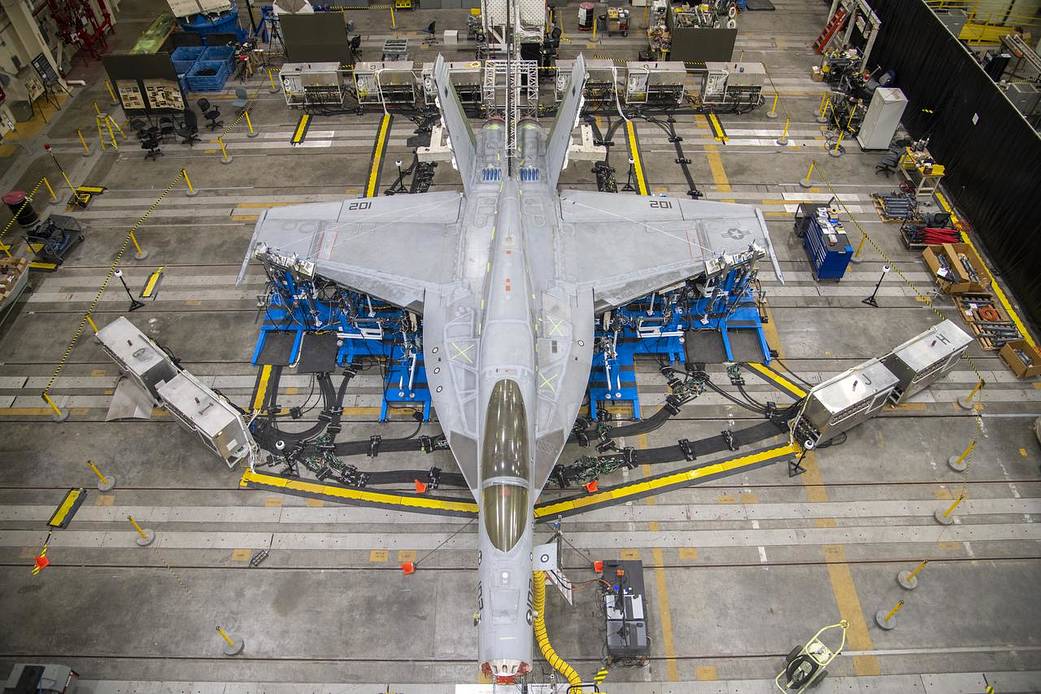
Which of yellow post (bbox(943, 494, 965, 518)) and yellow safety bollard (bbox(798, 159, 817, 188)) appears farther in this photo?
yellow safety bollard (bbox(798, 159, 817, 188))

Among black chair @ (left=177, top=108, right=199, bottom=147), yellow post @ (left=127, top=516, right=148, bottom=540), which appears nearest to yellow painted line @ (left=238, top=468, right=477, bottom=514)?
yellow post @ (left=127, top=516, right=148, bottom=540)

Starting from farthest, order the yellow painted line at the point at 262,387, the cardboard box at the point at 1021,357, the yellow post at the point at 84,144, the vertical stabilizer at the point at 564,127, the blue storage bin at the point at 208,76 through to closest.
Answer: the blue storage bin at the point at 208,76, the yellow post at the point at 84,144, the vertical stabilizer at the point at 564,127, the cardboard box at the point at 1021,357, the yellow painted line at the point at 262,387

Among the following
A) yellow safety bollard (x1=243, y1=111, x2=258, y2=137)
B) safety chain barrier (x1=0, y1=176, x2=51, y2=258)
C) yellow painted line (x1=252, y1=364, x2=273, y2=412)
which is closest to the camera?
yellow painted line (x1=252, y1=364, x2=273, y2=412)

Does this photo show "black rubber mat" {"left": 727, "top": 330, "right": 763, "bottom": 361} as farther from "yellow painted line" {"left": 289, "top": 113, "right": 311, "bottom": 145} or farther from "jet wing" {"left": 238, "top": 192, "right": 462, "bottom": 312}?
"yellow painted line" {"left": 289, "top": 113, "right": 311, "bottom": 145}

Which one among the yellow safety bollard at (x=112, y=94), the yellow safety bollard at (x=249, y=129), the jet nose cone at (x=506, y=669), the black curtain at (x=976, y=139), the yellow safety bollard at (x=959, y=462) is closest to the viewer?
the jet nose cone at (x=506, y=669)

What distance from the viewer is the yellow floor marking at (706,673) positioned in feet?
51.6

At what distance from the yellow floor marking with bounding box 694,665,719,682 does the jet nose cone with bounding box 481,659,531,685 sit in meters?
5.10

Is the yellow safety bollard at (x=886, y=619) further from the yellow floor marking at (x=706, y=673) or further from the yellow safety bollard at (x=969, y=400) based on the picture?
the yellow safety bollard at (x=969, y=400)

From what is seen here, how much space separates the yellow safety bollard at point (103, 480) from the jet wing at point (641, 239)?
14.3 m

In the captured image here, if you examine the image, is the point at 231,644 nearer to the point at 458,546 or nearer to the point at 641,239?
the point at 458,546

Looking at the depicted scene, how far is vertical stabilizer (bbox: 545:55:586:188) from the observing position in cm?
2264

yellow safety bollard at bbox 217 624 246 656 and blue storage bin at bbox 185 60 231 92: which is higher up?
blue storage bin at bbox 185 60 231 92

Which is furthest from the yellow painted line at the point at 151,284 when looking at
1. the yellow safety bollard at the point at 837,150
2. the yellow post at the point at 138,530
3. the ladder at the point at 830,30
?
the ladder at the point at 830,30

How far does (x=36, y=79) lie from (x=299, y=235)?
66.4 feet
